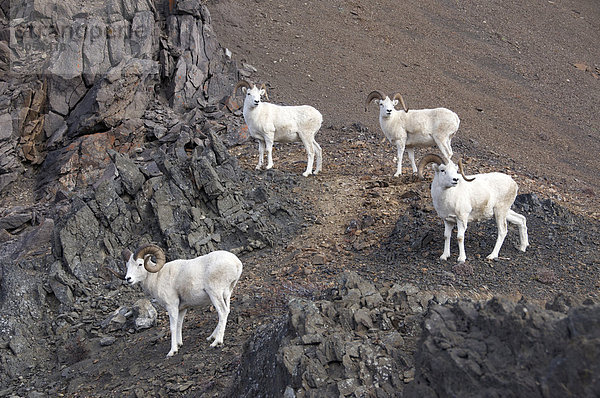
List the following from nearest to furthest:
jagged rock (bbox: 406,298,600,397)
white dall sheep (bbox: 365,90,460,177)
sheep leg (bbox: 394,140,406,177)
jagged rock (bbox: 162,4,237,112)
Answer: jagged rock (bbox: 406,298,600,397), white dall sheep (bbox: 365,90,460,177), sheep leg (bbox: 394,140,406,177), jagged rock (bbox: 162,4,237,112)

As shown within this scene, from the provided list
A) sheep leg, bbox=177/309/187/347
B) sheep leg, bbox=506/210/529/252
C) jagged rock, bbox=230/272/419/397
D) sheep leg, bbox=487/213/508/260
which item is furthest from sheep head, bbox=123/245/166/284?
sheep leg, bbox=506/210/529/252

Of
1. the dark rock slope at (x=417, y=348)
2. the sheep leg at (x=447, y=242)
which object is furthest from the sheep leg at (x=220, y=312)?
the sheep leg at (x=447, y=242)

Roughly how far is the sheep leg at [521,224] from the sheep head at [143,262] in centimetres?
790

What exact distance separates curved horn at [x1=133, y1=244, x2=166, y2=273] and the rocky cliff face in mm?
3347

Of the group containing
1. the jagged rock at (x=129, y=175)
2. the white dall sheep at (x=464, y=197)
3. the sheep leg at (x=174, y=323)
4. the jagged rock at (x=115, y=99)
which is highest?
the white dall sheep at (x=464, y=197)

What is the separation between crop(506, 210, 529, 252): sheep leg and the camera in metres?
14.0

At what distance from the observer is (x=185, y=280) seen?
1198cm

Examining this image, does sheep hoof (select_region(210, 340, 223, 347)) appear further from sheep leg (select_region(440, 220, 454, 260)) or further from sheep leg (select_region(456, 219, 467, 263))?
sheep leg (select_region(456, 219, 467, 263))

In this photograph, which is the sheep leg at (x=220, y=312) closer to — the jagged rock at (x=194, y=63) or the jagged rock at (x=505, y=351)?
the jagged rock at (x=505, y=351)

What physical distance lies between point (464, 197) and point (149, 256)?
6.83 metres

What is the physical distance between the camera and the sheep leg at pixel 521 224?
14.0 meters

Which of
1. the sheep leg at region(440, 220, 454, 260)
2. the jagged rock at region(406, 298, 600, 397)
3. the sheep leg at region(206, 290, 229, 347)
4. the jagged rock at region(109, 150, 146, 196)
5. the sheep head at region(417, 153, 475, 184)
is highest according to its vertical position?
the jagged rock at region(406, 298, 600, 397)

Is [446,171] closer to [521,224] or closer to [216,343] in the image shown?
[521,224]

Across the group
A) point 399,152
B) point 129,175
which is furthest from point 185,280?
point 399,152
